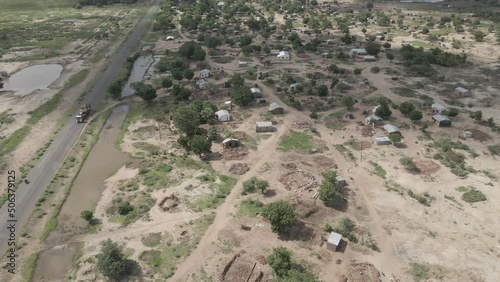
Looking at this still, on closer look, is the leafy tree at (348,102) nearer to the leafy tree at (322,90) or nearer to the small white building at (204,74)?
the leafy tree at (322,90)

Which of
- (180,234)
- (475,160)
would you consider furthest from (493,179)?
(180,234)

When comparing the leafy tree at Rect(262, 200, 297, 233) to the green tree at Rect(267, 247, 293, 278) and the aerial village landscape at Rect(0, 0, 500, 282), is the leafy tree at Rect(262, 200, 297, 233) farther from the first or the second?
the green tree at Rect(267, 247, 293, 278)

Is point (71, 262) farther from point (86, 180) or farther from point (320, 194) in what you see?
point (320, 194)

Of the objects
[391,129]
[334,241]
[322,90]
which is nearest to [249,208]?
[334,241]

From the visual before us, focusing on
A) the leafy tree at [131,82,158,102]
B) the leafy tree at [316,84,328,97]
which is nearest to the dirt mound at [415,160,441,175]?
the leafy tree at [316,84,328,97]

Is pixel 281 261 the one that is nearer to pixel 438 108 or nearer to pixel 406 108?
pixel 406 108

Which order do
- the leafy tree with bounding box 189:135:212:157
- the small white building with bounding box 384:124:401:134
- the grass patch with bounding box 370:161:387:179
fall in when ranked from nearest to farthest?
the grass patch with bounding box 370:161:387:179
the leafy tree with bounding box 189:135:212:157
the small white building with bounding box 384:124:401:134
